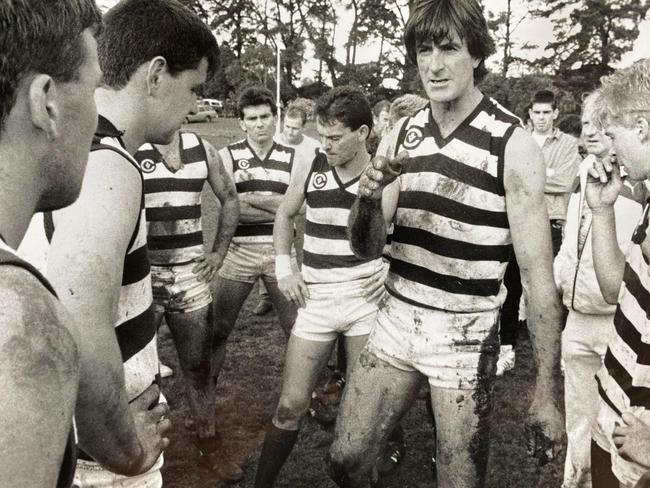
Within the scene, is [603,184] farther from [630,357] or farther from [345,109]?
Result: [345,109]

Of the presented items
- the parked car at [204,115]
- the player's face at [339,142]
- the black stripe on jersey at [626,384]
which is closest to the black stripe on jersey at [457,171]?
the black stripe on jersey at [626,384]

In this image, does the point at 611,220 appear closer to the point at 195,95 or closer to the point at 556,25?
the point at 195,95

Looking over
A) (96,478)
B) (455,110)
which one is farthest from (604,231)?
(96,478)

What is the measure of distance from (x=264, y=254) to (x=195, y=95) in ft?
8.46

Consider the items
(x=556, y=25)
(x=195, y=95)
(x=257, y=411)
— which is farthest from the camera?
(x=556, y=25)

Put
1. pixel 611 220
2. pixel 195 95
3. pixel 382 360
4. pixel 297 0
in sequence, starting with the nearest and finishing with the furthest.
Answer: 1. pixel 195 95
2. pixel 611 220
3. pixel 382 360
4. pixel 297 0

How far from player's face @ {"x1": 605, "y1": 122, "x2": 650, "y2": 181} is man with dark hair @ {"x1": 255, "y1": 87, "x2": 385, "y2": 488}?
5.14 feet

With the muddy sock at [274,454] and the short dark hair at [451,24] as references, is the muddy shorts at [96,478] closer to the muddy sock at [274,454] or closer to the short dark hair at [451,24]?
the muddy sock at [274,454]

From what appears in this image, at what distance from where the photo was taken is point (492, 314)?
256cm

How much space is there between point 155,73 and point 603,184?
5.80 ft

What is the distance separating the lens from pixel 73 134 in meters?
1.02

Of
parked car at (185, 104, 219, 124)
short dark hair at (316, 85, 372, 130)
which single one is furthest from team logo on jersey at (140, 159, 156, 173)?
parked car at (185, 104, 219, 124)

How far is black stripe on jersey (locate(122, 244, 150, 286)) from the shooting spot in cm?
168

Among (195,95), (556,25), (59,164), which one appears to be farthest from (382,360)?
(556,25)
